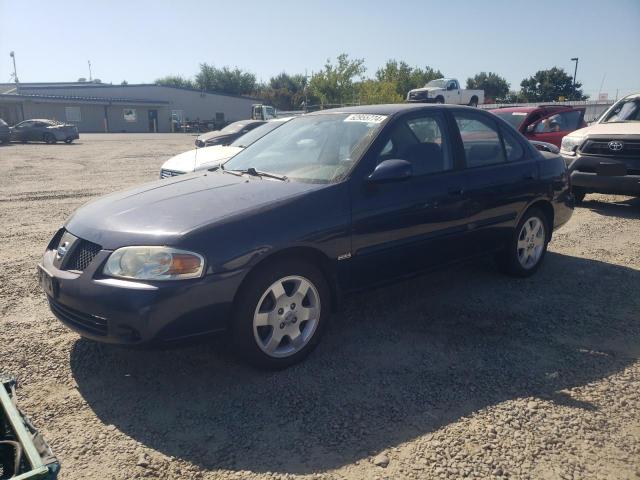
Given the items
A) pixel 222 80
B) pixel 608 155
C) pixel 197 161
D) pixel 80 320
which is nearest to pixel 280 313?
pixel 80 320

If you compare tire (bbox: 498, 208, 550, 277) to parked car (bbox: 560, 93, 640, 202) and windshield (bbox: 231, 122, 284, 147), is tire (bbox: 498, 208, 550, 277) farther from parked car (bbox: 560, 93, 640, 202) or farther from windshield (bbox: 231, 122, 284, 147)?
windshield (bbox: 231, 122, 284, 147)

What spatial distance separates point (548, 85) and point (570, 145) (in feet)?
232

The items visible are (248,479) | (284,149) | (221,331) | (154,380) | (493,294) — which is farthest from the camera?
(493,294)

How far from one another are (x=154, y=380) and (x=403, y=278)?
1.96 m

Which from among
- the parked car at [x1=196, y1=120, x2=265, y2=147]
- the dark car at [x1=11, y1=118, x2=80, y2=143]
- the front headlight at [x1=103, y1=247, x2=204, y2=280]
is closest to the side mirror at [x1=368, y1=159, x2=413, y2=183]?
the front headlight at [x1=103, y1=247, x2=204, y2=280]

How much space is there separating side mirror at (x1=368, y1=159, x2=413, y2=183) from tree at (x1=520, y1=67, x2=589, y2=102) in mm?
70223

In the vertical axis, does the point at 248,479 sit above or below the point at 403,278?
below

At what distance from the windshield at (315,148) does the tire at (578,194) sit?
5.88 m

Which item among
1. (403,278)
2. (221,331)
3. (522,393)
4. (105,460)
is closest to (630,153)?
(403,278)

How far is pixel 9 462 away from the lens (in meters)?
2.21

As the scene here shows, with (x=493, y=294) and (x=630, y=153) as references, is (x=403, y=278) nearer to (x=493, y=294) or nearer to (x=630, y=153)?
(x=493, y=294)

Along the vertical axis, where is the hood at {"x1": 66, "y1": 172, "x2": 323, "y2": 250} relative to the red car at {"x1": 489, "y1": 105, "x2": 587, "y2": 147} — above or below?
below

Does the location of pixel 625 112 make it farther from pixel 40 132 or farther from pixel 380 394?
pixel 40 132

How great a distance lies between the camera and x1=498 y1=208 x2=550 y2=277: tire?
509cm
